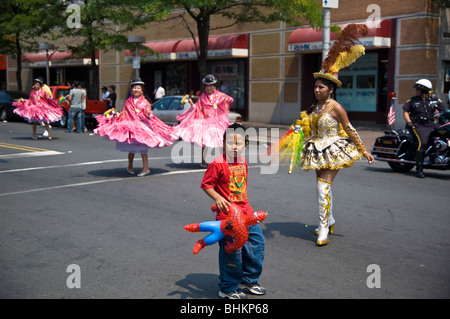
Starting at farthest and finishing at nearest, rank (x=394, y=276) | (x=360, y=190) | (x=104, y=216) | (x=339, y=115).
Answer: (x=360, y=190) < (x=104, y=216) < (x=339, y=115) < (x=394, y=276)

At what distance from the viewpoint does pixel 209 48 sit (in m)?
28.5

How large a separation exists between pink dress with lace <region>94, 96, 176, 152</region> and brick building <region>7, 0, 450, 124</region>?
1253 cm

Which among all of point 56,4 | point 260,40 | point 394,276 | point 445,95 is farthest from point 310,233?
point 56,4

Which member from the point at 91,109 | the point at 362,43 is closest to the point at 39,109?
the point at 91,109

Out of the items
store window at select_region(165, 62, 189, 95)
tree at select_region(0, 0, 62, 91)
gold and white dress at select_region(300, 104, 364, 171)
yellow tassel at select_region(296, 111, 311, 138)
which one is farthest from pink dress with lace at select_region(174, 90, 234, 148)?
store window at select_region(165, 62, 189, 95)

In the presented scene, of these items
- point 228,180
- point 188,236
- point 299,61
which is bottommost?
point 188,236

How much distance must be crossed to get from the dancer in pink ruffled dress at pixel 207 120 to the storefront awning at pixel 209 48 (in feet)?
51.1

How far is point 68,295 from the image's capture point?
483 centimetres

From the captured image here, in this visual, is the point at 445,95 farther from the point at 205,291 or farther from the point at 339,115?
the point at 205,291

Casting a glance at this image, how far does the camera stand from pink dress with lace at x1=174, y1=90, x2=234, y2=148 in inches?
457

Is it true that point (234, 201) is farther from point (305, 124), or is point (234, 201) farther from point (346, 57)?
point (346, 57)

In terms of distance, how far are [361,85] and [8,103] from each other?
16263mm

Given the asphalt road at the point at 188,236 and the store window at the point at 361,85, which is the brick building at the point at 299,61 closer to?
the store window at the point at 361,85

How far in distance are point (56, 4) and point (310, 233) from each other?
24.9 m
